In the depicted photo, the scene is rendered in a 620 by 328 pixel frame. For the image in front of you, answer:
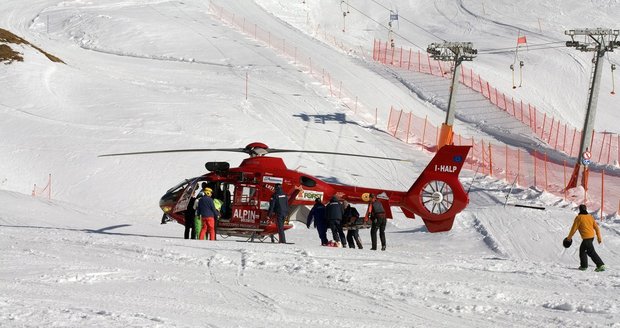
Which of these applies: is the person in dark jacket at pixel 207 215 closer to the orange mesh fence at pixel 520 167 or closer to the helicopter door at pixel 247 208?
the helicopter door at pixel 247 208

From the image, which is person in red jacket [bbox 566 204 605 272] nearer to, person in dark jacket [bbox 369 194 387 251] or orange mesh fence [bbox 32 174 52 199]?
person in dark jacket [bbox 369 194 387 251]

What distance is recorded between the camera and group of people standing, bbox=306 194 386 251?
20.2 metres

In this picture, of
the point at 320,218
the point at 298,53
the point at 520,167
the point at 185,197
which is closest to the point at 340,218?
the point at 320,218

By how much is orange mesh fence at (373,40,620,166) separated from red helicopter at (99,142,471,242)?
80.3 ft

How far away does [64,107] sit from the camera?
39.1m

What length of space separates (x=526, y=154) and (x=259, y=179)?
25825mm

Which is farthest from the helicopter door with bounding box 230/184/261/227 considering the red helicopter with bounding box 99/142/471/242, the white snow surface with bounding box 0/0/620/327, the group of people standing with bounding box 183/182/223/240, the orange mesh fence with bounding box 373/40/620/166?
the orange mesh fence with bounding box 373/40/620/166

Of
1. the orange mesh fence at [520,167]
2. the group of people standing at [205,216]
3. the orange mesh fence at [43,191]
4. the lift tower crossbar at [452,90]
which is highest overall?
the lift tower crossbar at [452,90]

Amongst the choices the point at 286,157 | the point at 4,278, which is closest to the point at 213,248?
the point at 4,278

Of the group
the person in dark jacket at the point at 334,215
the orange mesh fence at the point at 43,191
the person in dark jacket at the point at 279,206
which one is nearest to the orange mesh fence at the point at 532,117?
the orange mesh fence at the point at 43,191

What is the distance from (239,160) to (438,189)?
14.5 meters

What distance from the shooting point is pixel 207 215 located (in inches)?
775

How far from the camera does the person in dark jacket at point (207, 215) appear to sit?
1966 centimetres

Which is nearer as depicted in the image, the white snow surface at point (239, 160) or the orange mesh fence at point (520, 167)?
the white snow surface at point (239, 160)
